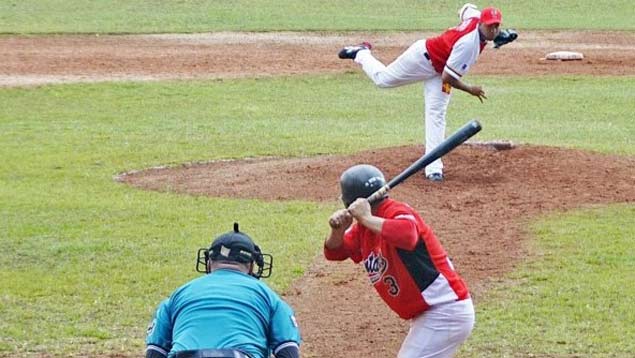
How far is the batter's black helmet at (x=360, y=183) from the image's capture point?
8.12 metres

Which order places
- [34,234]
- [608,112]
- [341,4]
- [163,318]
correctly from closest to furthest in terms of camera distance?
[163,318], [34,234], [608,112], [341,4]

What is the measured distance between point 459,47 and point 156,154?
5661 mm

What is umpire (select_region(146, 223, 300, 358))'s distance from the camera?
6695 mm

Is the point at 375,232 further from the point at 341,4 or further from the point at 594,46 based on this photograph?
the point at 341,4

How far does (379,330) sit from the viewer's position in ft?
35.6

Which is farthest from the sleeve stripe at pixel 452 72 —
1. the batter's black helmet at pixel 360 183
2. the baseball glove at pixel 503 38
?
the batter's black helmet at pixel 360 183

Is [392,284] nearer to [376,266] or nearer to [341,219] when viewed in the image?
[376,266]

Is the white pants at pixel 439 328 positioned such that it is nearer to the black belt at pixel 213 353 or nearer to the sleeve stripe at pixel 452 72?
the black belt at pixel 213 353

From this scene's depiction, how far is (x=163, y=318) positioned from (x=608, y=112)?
17994mm

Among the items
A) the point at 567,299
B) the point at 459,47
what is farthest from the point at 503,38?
the point at 567,299

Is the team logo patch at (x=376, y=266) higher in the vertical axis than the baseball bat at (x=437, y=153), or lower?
lower

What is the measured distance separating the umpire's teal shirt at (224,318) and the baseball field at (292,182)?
10.8ft

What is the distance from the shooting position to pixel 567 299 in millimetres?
11539

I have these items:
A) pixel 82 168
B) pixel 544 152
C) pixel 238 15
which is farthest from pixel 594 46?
pixel 82 168
